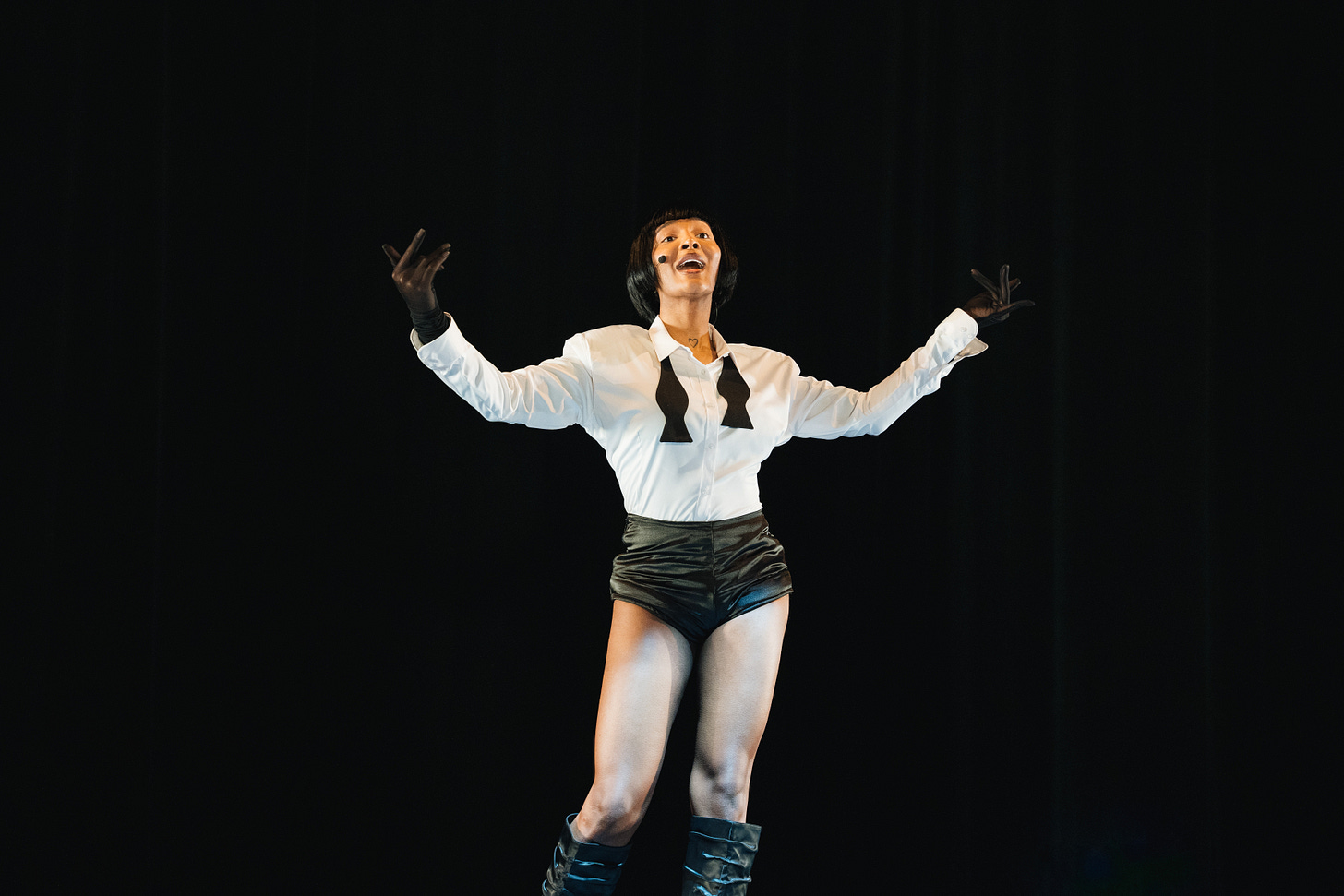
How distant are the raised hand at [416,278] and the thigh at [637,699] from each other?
2.33 feet

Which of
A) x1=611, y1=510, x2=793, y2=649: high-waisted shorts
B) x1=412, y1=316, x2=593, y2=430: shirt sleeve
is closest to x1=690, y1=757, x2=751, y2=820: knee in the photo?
x1=611, y1=510, x2=793, y2=649: high-waisted shorts

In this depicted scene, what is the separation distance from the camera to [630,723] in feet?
6.00

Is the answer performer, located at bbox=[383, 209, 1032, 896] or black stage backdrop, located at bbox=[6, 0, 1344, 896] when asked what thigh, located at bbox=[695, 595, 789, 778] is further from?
black stage backdrop, located at bbox=[6, 0, 1344, 896]

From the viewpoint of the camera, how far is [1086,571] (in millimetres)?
2676

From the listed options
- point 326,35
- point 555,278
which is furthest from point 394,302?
point 326,35

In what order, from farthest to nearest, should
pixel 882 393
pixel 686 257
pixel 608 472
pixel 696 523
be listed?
pixel 608 472 → pixel 882 393 → pixel 686 257 → pixel 696 523

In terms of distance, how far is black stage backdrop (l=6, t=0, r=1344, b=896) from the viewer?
7.22ft

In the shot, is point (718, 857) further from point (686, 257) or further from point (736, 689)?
point (686, 257)

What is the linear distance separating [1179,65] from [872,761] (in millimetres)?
2239

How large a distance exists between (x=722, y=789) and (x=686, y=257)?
113cm

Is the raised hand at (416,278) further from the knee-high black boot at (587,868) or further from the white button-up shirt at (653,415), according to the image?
the knee-high black boot at (587,868)

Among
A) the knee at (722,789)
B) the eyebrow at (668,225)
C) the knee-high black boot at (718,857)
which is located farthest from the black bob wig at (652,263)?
the knee-high black boot at (718,857)

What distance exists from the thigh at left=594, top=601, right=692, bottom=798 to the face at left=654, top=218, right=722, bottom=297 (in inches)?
27.8

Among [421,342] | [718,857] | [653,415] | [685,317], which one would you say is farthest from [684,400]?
[718,857]
